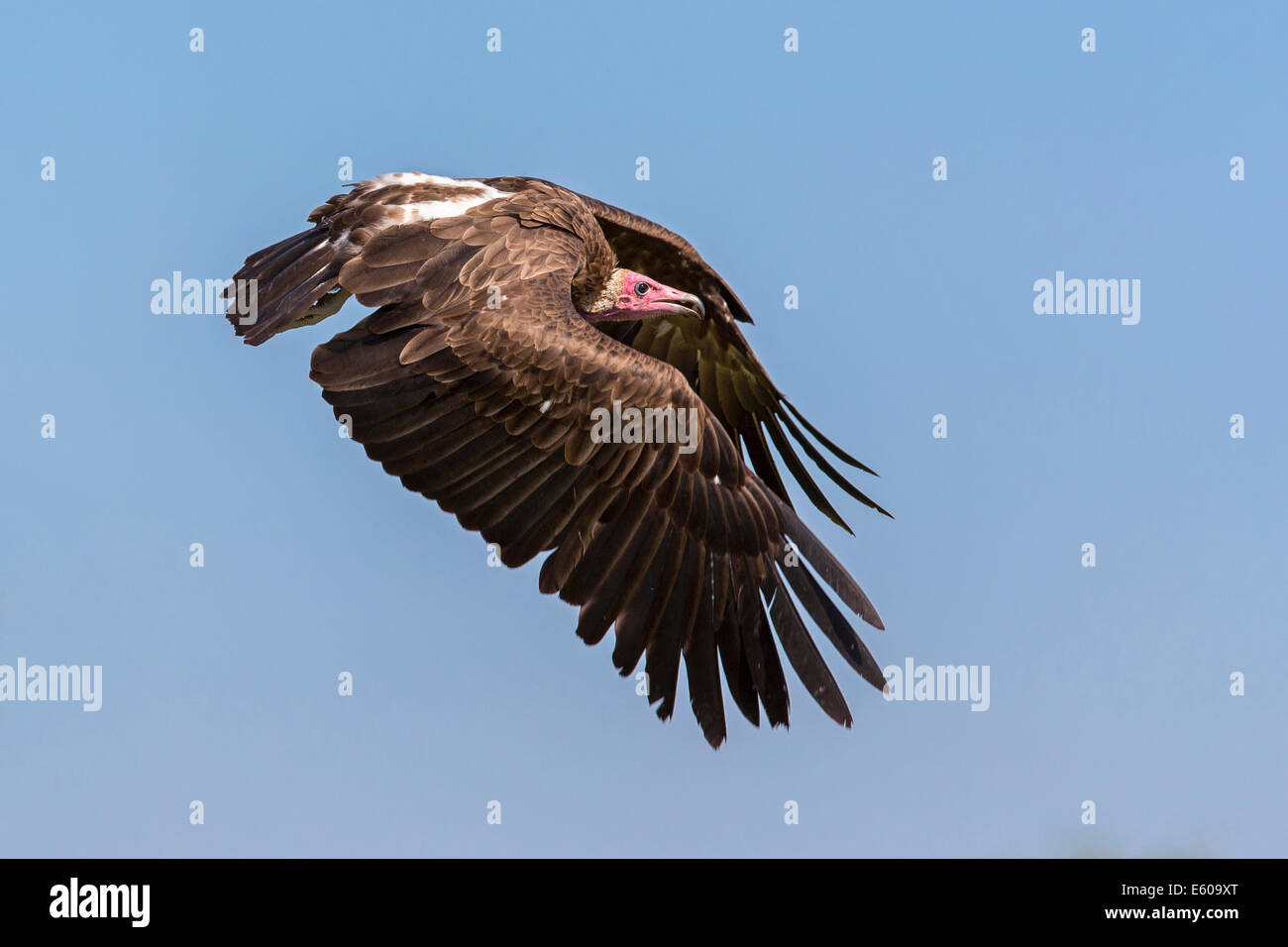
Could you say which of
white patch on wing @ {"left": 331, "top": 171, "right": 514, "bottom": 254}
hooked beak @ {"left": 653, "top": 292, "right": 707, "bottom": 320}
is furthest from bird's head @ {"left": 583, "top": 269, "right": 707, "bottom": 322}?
white patch on wing @ {"left": 331, "top": 171, "right": 514, "bottom": 254}

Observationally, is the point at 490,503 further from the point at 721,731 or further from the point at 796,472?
the point at 796,472

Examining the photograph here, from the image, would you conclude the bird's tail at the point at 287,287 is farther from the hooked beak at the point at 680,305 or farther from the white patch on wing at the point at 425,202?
the hooked beak at the point at 680,305

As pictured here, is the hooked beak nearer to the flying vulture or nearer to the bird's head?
the bird's head

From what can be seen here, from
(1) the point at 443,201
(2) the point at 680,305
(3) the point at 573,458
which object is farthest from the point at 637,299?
(3) the point at 573,458

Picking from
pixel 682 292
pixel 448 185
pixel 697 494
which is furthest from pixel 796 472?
pixel 448 185

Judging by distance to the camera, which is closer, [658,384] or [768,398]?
[658,384]

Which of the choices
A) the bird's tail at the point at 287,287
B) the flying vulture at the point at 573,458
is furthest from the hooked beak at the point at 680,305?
the bird's tail at the point at 287,287

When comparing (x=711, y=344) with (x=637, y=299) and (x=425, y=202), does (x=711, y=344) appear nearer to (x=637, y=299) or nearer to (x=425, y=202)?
(x=637, y=299)
